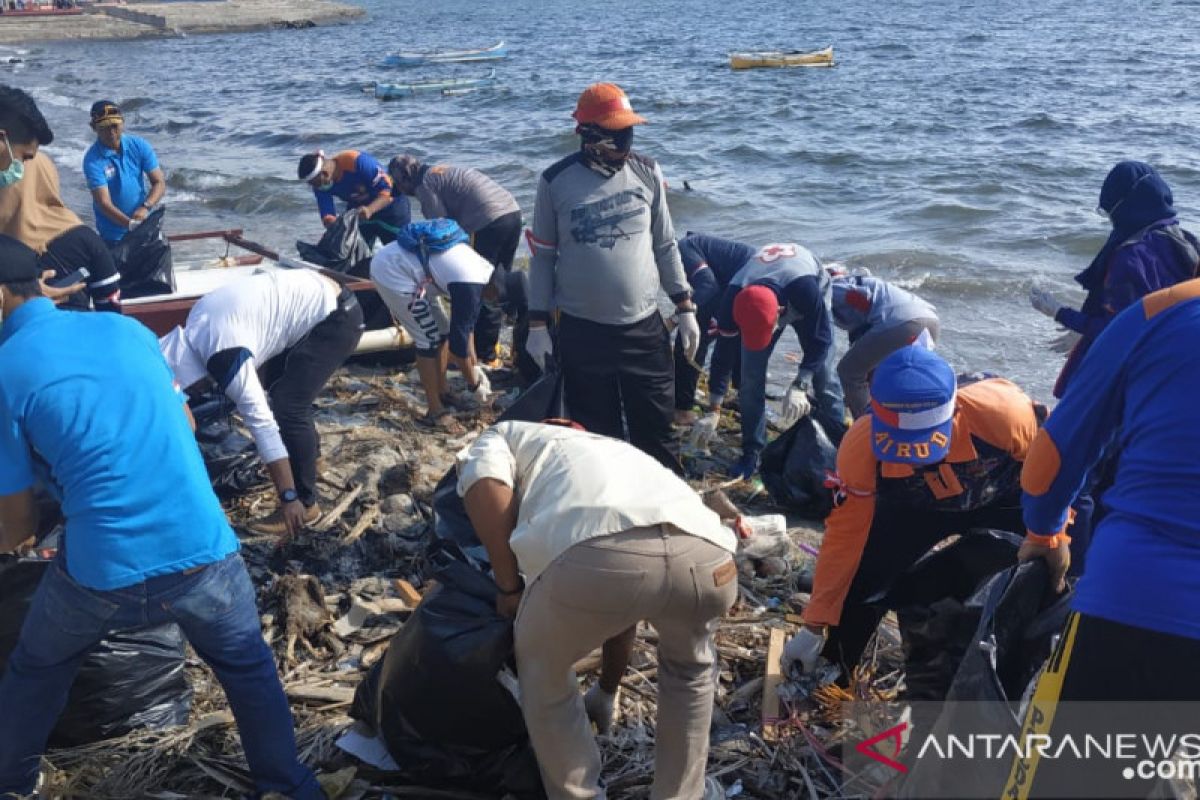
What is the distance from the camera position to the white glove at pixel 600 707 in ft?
11.3

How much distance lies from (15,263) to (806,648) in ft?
8.73

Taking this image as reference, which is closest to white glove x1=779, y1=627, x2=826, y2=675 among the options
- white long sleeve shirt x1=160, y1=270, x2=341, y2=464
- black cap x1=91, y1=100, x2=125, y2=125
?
white long sleeve shirt x1=160, y1=270, x2=341, y2=464

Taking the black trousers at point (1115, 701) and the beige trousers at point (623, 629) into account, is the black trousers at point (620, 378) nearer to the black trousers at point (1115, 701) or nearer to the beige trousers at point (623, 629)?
the beige trousers at point (623, 629)

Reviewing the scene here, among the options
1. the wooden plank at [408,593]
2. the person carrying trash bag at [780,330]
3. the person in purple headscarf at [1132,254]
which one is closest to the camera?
the wooden plank at [408,593]

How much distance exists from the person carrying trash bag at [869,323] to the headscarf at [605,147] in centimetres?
154

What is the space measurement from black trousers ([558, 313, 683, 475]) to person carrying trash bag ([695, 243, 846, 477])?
0.59m

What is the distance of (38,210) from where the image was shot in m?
5.17

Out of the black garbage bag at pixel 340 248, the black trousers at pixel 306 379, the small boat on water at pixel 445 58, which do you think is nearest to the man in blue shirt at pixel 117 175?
the black garbage bag at pixel 340 248

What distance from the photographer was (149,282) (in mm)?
7188

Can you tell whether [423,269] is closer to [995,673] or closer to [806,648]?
[806,648]

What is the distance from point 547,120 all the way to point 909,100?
772 cm

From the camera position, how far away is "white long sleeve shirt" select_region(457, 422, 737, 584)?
268 cm

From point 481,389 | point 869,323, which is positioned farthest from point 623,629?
point 481,389

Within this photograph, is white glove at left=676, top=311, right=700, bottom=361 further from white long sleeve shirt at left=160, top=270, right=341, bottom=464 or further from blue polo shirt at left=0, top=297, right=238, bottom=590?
blue polo shirt at left=0, top=297, right=238, bottom=590
